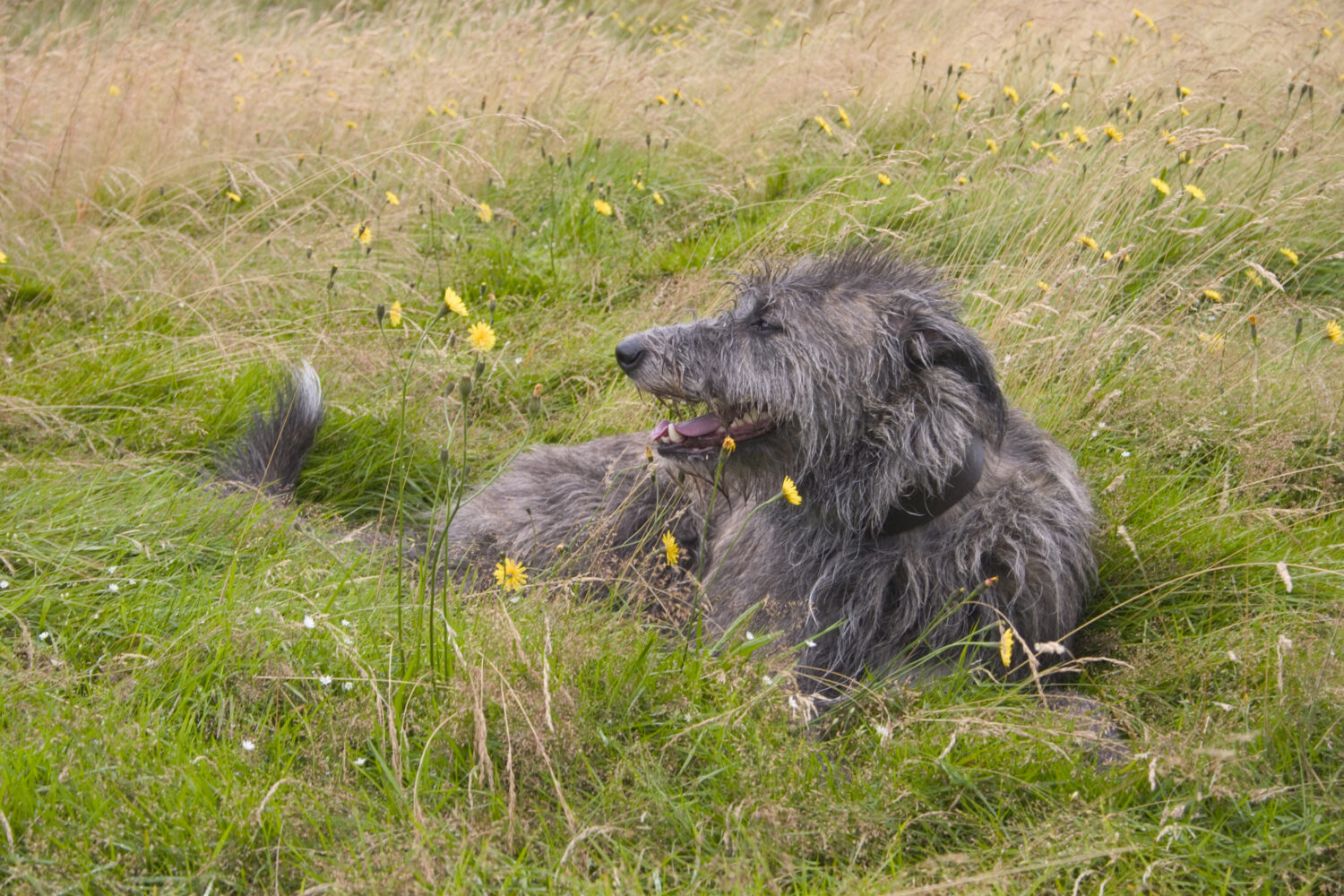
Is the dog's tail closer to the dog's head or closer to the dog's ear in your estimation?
the dog's head

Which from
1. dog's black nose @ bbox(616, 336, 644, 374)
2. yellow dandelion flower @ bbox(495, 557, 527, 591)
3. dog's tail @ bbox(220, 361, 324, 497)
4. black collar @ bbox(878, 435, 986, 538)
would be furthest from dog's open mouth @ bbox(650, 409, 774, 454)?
dog's tail @ bbox(220, 361, 324, 497)

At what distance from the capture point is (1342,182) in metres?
4.79

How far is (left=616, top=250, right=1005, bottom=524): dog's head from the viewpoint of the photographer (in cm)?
297

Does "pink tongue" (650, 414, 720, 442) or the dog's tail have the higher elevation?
"pink tongue" (650, 414, 720, 442)

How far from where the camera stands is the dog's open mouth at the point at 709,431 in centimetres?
310

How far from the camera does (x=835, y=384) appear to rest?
3.01m

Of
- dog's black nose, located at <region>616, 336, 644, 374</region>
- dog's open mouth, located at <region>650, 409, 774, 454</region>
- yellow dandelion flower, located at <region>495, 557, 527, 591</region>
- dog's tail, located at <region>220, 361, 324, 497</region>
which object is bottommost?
dog's tail, located at <region>220, 361, 324, 497</region>

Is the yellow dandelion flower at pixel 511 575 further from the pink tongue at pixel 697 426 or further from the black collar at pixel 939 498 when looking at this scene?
the black collar at pixel 939 498

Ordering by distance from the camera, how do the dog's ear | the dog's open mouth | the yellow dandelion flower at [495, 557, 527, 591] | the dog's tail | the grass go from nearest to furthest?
the grass < the yellow dandelion flower at [495, 557, 527, 591] < the dog's ear < the dog's open mouth < the dog's tail

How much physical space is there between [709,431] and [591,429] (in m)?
1.61

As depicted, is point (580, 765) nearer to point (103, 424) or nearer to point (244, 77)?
point (103, 424)

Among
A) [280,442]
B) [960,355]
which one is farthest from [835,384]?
[280,442]

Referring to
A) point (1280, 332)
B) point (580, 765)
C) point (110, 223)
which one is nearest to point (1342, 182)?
point (1280, 332)

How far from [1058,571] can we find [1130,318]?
1.80 metres
